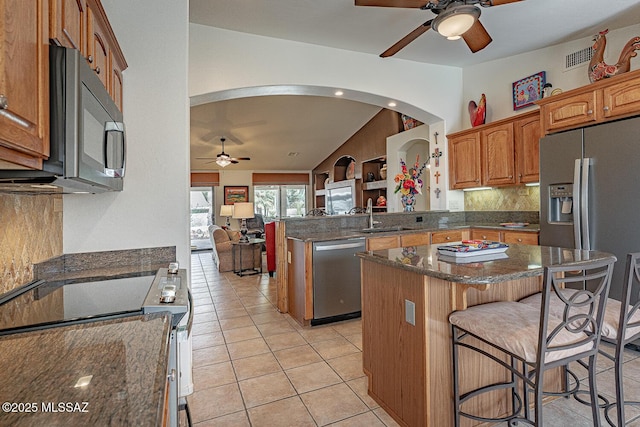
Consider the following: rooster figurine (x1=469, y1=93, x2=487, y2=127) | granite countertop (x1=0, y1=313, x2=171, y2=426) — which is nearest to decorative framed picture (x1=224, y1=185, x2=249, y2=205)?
rooster figurine (x1=469, y1=93, x2=487, y2=127)

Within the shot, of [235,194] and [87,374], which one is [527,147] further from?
[235,194]

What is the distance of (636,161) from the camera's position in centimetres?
247

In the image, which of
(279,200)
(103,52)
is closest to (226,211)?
(279,200)

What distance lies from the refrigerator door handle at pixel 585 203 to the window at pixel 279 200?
8.50m

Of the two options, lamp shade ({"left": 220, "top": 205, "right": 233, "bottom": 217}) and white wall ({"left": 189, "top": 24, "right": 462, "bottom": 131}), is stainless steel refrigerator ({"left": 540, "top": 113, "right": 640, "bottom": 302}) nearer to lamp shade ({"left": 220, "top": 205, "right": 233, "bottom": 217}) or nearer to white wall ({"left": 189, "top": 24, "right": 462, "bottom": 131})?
white wall ({"left": 189, "top": 24, "right": 462, "bottom": 131})

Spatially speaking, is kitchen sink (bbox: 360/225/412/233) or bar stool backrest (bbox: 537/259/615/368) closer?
bar stool backrest (bbox: 537/259/615/368)

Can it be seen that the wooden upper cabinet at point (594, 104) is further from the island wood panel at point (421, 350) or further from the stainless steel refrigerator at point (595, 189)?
the island wood panel at point (421, 350)

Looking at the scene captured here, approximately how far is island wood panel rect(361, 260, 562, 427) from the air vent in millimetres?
2909

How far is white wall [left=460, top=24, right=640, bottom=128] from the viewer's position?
3.21 m

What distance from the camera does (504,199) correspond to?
4.44 metres

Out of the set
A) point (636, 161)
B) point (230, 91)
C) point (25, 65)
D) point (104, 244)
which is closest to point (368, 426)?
point (104, 244)

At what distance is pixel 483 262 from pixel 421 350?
53 cm

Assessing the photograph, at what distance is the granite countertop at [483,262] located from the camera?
4.51 feet

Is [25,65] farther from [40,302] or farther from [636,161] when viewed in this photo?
[636,161]
